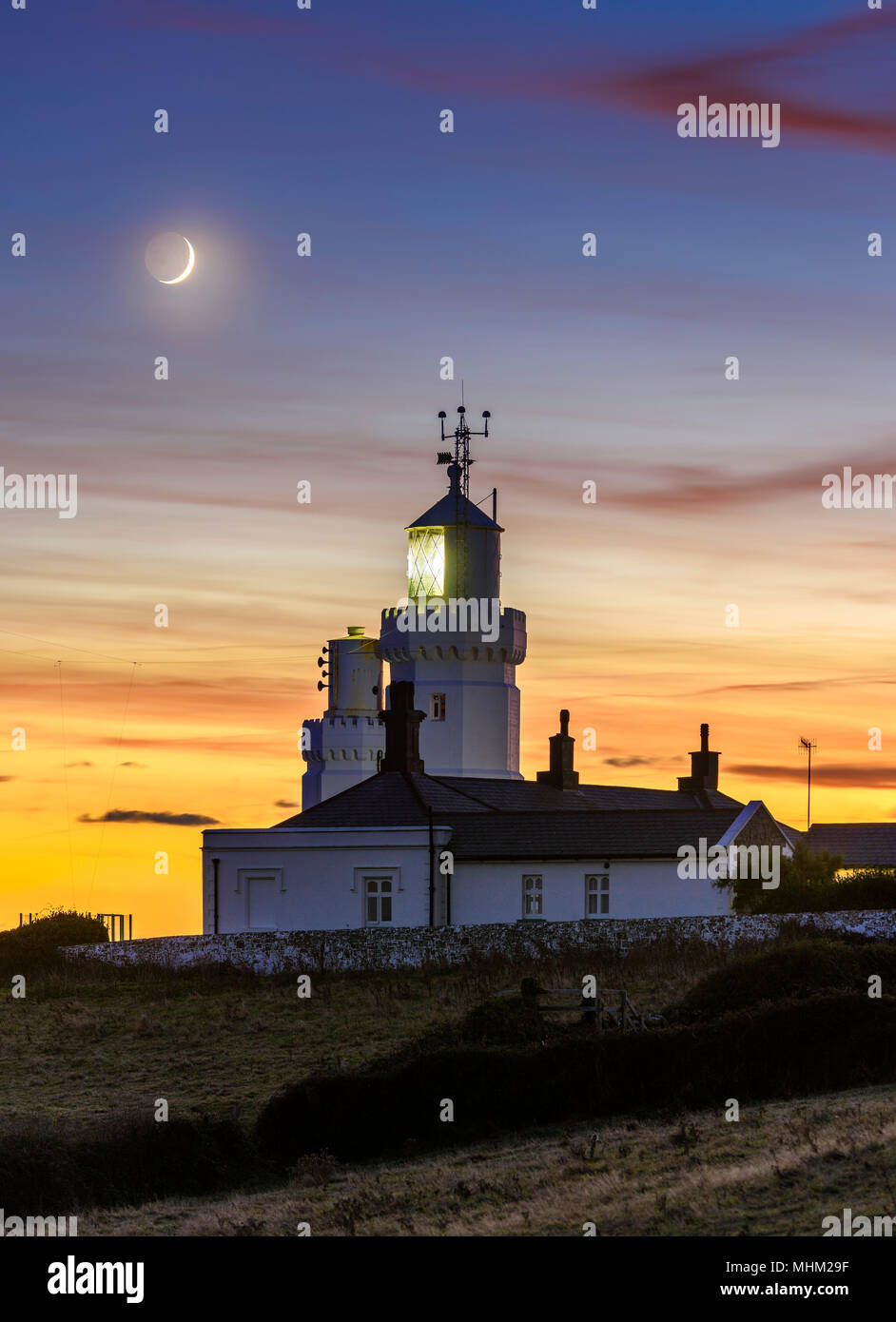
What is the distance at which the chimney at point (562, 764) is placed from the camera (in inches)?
2227

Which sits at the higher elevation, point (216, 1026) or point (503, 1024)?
point (503, 1024)

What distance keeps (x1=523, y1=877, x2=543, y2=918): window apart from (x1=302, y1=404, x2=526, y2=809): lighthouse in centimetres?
1994

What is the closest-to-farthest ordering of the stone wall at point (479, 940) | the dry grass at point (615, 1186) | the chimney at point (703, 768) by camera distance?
the dry grass at point (615, 1186), the stone wall at point (479, 940), the chimney at point (703, 768)

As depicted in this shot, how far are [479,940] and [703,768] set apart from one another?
21.1m

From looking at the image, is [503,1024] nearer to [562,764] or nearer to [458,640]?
[562,764]

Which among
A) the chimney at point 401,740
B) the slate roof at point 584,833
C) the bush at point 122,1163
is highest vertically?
the chimney at point 401,740

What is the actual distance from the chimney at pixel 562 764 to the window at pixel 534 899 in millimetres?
9963

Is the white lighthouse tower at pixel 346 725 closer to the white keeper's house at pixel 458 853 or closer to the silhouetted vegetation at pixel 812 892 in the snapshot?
the white keeper's house at pixel 458 853

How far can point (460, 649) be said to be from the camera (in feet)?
224

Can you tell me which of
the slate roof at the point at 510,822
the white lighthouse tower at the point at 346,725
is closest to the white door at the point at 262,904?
the slate roof at the point at 510,822

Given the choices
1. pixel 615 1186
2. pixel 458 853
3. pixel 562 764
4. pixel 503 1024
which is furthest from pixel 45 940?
pixel 615 1186

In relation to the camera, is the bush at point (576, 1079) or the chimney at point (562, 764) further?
the chimney at point (562, 764)

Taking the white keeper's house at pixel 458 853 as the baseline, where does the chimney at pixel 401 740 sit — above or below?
→ above
